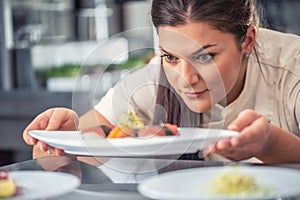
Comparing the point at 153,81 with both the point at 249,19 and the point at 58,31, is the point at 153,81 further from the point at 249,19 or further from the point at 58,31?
the point at 58,31

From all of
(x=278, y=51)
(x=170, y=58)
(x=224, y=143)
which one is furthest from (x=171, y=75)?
(x=278, y=51)

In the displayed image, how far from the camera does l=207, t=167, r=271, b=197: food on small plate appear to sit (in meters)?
0.63

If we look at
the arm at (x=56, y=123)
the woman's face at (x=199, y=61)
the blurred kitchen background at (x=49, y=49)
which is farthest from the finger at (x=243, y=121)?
the blurred kitchen background at (x=49, y=49)

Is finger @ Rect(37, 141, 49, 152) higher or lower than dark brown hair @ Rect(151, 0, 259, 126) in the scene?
lower

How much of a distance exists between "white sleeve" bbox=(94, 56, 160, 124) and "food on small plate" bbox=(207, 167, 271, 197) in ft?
1.19

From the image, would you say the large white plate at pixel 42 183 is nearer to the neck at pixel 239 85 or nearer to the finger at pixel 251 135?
the finger at pixel 251 135

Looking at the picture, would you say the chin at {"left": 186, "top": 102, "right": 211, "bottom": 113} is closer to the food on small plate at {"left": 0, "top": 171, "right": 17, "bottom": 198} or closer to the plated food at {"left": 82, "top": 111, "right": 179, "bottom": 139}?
the plated food at {"left": 82, "top": 111, "right": 179, "bottom": 139}

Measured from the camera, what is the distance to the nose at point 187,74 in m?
0.90

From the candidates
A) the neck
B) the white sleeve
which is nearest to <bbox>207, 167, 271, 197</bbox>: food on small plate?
the white sleeve

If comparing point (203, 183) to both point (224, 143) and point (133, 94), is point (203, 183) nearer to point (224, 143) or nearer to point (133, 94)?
point (224, 143)

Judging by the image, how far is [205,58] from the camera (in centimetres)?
93

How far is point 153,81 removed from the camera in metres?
1.24

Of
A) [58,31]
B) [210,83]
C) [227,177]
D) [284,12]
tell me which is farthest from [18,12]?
[227,177]

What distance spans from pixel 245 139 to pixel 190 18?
37 cm
